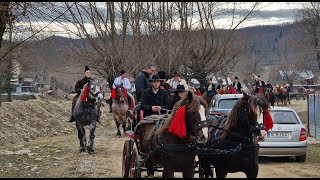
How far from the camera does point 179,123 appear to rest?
923cm

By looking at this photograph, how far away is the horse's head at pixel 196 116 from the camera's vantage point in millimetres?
9086

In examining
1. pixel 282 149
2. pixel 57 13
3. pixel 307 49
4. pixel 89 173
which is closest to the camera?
pixel 57 13

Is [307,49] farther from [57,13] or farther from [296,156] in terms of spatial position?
[57,13]

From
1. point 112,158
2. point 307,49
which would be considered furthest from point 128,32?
point 307,49

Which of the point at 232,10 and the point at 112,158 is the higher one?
the point at 232,10

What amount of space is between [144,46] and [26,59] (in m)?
13.1

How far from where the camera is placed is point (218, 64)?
3700cm

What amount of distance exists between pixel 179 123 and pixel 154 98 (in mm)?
2933

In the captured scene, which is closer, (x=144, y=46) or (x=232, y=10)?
(x=144, y=46)

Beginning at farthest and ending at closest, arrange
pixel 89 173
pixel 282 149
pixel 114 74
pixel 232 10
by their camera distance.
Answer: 1. pixel 232 10
2. pixel 114 74
3. pixel 282 149
4. pixel 89 173

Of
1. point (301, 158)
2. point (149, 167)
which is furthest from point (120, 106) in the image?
point (149, 167)

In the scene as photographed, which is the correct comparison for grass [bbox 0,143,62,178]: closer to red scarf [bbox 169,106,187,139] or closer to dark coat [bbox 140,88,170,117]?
dark coat [bbox 140,88,170,117]

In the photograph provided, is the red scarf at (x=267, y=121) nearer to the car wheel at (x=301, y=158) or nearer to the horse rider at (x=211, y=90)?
the car wheel at (x=301, y=158)

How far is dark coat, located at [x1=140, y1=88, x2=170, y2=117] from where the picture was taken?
12.0 meters
